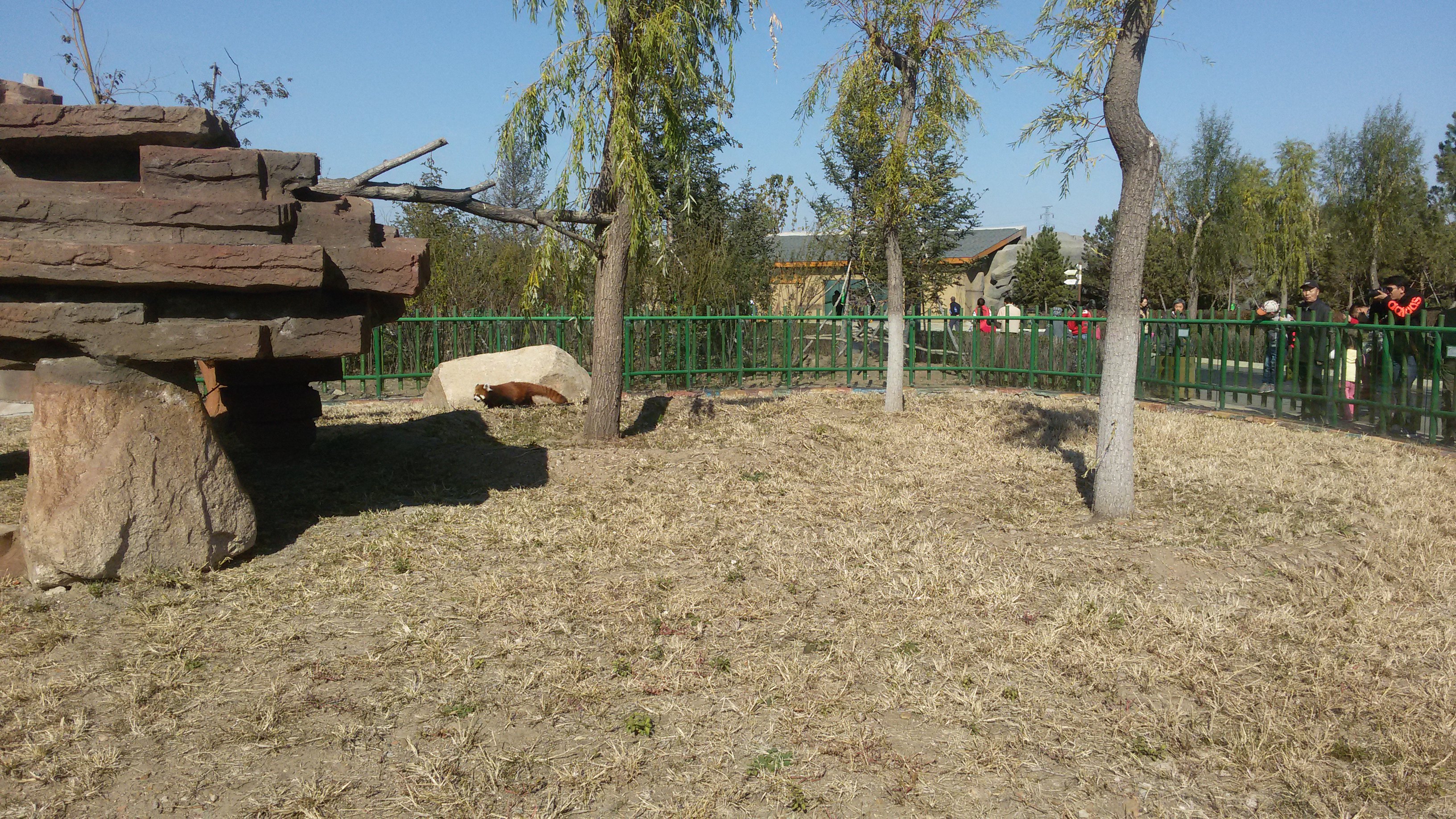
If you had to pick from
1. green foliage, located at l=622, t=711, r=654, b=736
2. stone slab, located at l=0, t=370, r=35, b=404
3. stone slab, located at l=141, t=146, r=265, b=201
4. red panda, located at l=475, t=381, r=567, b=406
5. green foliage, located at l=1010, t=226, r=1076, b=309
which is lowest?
green foliage, located at l=622, t=711, r=654, b=736

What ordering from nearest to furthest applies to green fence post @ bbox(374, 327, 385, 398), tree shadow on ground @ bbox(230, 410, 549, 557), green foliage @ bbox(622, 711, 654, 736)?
green foliage @ bbox(622, 711, 654, 736)
tree shadow on ground @ bbox(230, 410, 549, 557)
green fence post @ bbox(374, 327, 385, 398)

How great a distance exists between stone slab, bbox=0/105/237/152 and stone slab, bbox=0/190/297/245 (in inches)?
12.1

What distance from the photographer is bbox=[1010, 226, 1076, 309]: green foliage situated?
32.7 meters

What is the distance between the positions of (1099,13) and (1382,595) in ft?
12.6

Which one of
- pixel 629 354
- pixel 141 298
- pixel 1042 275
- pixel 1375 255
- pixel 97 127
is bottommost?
pixel 629 354

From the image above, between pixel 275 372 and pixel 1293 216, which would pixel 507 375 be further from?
pixel 1293 216

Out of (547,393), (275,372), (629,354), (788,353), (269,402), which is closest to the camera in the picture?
(275,372)

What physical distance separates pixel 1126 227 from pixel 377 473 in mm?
5728

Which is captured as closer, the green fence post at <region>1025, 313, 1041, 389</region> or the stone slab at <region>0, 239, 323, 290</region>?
the stone slab at <region>0, 239, 323, 290</region>

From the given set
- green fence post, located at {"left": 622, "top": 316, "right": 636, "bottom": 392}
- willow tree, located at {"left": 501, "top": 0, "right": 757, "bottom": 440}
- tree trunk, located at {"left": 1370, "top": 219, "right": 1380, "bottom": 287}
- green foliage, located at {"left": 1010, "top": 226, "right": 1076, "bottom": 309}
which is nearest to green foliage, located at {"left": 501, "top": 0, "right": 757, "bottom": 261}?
willow tree, located at {"left": 501, "top": 0, "right": 757, "bottom": 440}

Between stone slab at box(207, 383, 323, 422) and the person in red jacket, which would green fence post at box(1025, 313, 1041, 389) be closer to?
the person in red jacket

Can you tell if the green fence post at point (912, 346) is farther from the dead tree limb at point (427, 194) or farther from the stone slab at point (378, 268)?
the stone slab at point (378, 268)

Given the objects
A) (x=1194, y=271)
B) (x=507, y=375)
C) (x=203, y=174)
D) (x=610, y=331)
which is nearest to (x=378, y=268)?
(x=203, y=174)

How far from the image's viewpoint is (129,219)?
4.82m
